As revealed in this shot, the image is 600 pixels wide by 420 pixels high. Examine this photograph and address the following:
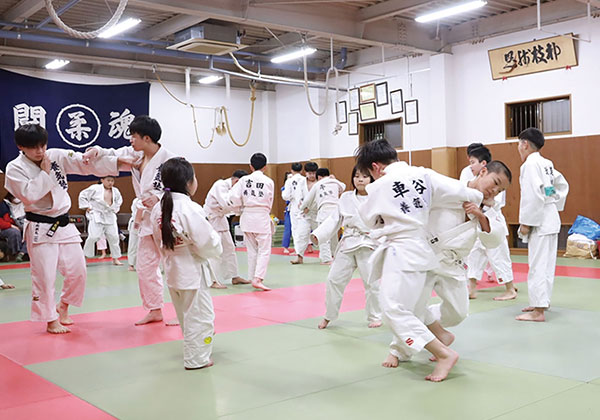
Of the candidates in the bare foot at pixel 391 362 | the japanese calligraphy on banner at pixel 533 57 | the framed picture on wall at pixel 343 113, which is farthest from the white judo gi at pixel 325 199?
the bare foot at pixel 391 362

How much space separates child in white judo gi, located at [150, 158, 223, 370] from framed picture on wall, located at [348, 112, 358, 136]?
10.1 metres

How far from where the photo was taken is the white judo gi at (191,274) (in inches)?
148

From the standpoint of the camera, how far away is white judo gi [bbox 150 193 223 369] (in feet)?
12.4

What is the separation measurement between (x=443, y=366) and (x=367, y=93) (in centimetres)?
1057

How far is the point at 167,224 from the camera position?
3.73 meters

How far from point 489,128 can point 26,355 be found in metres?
9.22

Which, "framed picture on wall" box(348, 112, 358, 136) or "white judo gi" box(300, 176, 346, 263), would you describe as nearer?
"white judo gi" box(300, 176, 346, 263)

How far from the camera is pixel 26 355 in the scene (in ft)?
13.9

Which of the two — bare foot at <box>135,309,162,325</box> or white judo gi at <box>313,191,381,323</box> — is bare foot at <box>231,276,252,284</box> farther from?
white judo gi at <box>313,191,381,323</box>

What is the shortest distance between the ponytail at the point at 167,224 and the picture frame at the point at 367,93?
10.0 meters

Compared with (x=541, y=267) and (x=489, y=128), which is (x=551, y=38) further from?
(x=541, y=267)

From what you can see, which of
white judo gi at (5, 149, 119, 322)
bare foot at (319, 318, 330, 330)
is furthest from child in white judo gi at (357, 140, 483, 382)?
white judo gi at (5, 149, 119, 322)

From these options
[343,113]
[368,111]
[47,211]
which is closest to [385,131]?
[368,111]

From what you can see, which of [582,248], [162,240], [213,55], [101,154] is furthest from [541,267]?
[213,55]
